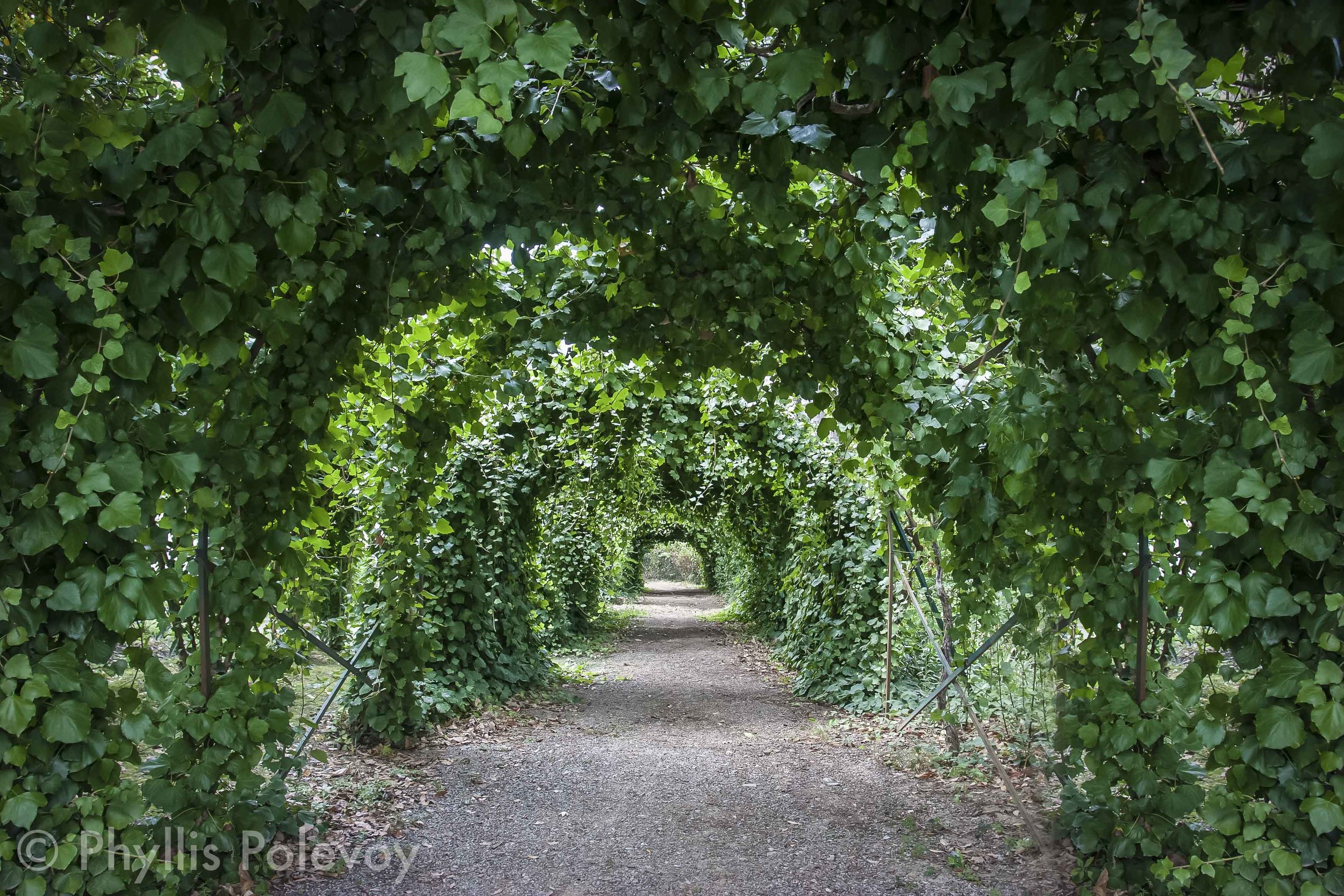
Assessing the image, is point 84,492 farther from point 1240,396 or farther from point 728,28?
point 1240,396

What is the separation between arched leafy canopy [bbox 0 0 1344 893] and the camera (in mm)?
1646

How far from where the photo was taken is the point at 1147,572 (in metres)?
2.60

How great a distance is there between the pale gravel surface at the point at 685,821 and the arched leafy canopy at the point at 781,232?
1.18m

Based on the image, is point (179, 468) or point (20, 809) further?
point (179, 468)

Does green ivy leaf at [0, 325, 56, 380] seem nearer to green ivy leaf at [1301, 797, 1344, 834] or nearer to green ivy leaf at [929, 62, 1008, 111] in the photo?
green ivy leaf at [929, 62, 1008, 111]

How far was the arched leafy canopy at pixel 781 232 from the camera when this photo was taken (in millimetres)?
1646

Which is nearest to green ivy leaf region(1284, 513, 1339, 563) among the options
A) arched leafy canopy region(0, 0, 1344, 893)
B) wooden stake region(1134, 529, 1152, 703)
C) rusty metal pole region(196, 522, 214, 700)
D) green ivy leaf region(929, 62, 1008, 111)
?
arched leafy canopy region(0, 0, 1344, 893)

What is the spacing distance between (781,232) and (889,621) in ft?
14.1

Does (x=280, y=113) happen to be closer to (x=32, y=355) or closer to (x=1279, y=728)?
(x=32, y=355)

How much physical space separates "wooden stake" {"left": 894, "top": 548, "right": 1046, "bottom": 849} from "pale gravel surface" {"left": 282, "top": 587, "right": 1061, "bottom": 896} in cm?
14

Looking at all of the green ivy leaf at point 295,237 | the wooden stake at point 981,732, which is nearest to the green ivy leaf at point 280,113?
the green ivy leaf at point 295,237

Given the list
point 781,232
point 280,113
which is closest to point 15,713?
point 280,113

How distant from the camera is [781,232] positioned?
264cm

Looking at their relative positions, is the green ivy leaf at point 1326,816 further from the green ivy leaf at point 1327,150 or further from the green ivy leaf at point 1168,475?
the green ivy leaf at point 1327,150
